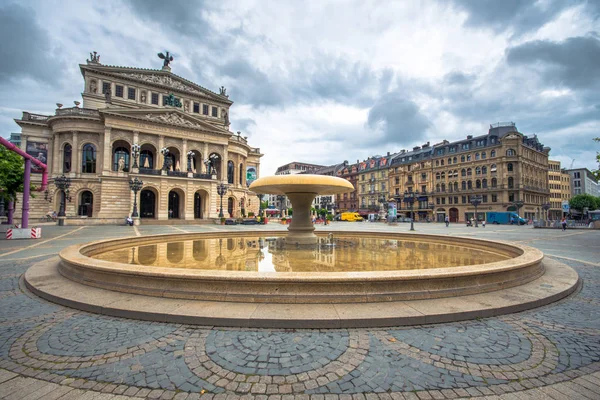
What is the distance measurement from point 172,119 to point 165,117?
0.96 meters

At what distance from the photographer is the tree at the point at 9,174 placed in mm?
18656

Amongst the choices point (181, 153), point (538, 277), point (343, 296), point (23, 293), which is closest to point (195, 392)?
point (343, 296)

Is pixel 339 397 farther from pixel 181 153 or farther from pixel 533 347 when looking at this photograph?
pixel 181 153

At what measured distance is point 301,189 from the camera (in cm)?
1070

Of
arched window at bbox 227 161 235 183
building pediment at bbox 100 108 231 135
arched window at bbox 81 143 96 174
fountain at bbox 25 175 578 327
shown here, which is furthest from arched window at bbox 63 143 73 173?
fountain at bbox 25 175 578 327

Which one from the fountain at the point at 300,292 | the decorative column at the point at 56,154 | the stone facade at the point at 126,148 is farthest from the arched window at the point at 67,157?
the fountain at the point at 300,292

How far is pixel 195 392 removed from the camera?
256 cm

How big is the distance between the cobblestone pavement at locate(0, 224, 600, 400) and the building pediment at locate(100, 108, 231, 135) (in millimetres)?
40060

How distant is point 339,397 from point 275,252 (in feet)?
23.8

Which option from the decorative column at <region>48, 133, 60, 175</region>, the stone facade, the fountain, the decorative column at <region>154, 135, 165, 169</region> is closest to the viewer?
the fountain

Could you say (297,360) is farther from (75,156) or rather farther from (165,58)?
(165,58)

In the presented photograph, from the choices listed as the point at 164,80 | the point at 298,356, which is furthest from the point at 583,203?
the point at 164,80

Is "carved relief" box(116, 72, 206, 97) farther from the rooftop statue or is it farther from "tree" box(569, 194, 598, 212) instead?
"tree" box(569, 194, 598, 212)

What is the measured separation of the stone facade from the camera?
36375 millimetres
